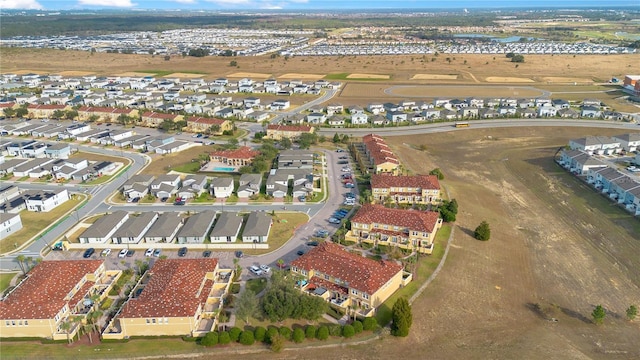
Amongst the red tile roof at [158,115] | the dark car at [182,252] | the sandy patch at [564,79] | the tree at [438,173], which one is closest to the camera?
the dark car at [182,252]

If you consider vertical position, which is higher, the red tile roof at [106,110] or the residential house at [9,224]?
the red tile roof at [106,110]

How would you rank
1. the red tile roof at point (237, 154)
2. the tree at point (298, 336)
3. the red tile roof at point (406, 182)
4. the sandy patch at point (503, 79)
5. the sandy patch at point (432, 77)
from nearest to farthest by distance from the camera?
1. the tree at point (298, 336)
2. the red tile roof at point (406, 182)
3. the red tile roof at point (237, 154)
4. the sandy patch at point (503, 79)
5. the sandy patch at point (432, 77)

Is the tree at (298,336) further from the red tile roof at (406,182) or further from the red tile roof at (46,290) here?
the red tile roof at (406,182)

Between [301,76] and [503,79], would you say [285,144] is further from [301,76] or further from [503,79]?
[503,79]

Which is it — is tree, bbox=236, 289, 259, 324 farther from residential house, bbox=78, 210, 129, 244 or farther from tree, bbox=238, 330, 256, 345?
residential house, bbox=78, 210, 129, 244

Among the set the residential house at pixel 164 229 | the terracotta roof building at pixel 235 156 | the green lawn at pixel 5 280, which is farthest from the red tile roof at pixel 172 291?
the terracotta roof building at pixel 235 156

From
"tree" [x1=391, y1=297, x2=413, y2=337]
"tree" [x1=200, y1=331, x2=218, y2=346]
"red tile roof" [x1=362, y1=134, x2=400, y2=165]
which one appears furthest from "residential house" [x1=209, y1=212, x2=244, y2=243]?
"red tile roof" [x1=362, y1=134, x2=400, y2=165]

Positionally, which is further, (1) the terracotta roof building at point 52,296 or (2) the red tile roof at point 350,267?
(2) the red tile roof at point 350,267
